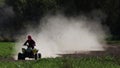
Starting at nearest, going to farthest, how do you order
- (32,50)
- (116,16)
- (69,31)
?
(32,50) < (69,31) < (116,16)

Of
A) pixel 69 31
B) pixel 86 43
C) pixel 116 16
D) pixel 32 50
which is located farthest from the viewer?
pixel 116 16

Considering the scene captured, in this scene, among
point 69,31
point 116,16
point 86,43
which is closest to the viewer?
point 86,43

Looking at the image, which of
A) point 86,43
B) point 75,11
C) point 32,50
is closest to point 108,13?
point 75,11

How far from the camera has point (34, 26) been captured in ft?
295

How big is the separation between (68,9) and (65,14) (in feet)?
9.19

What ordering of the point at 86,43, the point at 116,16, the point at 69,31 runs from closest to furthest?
the point at 86,43 → the point at 69,31 → the point at 116,16

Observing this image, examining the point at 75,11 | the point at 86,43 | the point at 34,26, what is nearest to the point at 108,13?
the point at 75,11

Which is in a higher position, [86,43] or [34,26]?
[34,26]

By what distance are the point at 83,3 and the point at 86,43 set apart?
3061cm

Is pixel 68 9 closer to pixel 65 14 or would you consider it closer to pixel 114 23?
pixel 65 14

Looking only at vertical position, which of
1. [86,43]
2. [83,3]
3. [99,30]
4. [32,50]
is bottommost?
[32,50]

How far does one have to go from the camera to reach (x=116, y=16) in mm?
87875

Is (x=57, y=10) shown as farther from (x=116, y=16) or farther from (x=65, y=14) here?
(x=116, y=16)

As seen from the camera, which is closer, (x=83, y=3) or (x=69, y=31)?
(x=69, y=31)
